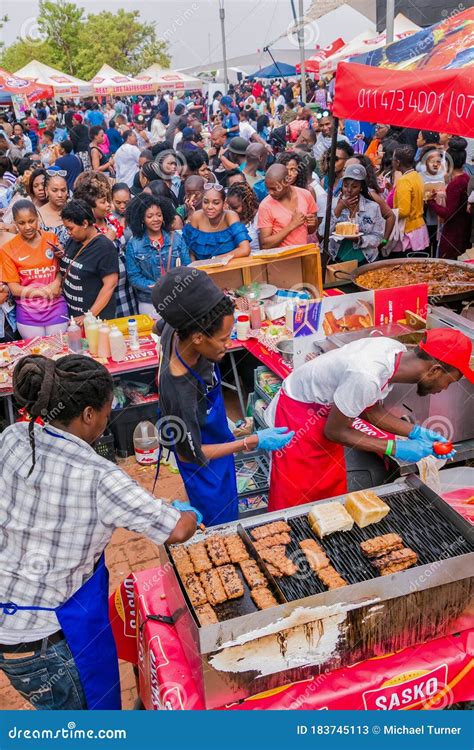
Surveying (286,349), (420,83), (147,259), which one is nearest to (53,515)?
(286,349)

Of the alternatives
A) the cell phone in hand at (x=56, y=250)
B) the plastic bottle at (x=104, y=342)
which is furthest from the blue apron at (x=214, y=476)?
the cell phone in hand at (x=56, y=250)

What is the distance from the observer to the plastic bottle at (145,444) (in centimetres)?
545

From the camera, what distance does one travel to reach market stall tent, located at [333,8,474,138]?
3.72 m

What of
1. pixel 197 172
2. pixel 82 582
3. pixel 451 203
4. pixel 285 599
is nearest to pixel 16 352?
pixel 82 582

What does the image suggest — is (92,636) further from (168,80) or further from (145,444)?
(168,80)

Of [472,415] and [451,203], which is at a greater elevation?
[451,203]

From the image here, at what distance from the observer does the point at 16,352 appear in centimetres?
523

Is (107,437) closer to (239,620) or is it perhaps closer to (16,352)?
(16,352)

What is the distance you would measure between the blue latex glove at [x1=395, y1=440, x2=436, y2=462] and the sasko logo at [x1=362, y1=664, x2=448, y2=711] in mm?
956

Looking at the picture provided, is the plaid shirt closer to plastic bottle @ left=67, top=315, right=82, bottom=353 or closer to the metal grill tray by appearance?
the metal grill tray

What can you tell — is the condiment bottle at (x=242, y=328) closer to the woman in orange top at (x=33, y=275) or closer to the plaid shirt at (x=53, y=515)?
the woman in orange top at (x=33, y=275)

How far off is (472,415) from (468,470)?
0.45 meters

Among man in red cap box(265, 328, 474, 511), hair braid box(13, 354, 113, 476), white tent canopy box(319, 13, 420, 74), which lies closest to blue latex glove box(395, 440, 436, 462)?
man in red cap box(265, 328, 474, 511)

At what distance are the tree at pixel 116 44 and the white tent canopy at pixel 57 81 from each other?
26.6 meters
